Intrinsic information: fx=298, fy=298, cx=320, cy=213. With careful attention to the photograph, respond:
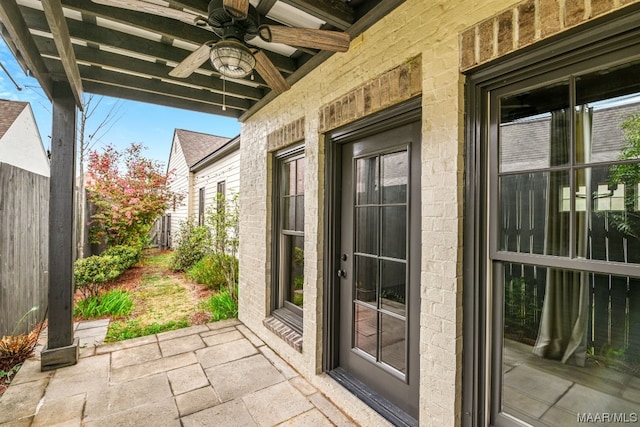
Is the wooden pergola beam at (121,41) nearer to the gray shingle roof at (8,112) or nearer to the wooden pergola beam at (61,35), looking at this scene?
the wooden pergola beam at (61,35)

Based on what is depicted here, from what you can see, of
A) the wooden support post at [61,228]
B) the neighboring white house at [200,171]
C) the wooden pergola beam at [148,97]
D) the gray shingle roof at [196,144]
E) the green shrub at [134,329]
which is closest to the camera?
the wooden support post at [61,228]

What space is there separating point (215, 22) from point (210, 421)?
2613 millimetres

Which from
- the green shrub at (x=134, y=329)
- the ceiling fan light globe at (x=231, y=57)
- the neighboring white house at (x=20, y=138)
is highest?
the neighboring white house at (x=20, y=138)

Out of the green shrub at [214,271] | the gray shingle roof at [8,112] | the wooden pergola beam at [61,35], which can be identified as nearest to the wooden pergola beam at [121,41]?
the wooden pergola beam at [61,35]

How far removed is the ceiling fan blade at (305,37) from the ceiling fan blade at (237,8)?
138mm

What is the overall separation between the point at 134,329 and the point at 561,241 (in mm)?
4512

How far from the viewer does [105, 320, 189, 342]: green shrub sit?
3.63 meters

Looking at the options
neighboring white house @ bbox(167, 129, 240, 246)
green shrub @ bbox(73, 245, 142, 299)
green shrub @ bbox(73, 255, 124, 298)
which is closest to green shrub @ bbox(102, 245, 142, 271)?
green shrub @ bbox(73, 245, 142, 299)

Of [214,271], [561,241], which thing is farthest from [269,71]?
[214,271]

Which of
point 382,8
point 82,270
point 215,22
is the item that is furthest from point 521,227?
point 82,270

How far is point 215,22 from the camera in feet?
5.48

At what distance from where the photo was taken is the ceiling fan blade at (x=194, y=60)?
184cm

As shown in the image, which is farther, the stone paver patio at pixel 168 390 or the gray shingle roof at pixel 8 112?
the gray shingle roof at pixel 8 112

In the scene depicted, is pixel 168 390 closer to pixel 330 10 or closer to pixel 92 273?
pixel 330 10
